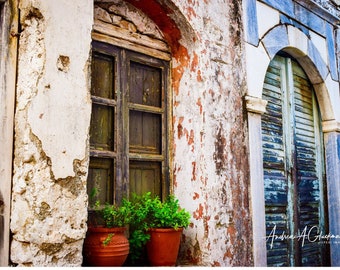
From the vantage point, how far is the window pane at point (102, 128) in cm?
341

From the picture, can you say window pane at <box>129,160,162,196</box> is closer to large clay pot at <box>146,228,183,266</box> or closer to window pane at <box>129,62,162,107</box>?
large clay pot at <box>146,228,183,266</box>

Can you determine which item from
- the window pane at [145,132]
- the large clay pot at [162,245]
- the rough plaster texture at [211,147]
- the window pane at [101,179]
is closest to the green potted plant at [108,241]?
the window pane at [101,179]

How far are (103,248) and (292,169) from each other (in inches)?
113

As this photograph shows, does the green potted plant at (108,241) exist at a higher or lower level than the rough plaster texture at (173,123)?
lower

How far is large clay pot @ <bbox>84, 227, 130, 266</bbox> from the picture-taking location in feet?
9.57

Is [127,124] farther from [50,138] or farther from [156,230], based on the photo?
[50,138]

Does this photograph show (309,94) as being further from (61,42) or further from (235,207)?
(61,42)

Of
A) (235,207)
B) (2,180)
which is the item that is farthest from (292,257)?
(2,180)

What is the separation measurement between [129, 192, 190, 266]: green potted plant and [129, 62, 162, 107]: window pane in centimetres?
86

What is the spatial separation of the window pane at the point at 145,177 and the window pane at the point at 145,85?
540 mm

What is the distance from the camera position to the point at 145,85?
384cm

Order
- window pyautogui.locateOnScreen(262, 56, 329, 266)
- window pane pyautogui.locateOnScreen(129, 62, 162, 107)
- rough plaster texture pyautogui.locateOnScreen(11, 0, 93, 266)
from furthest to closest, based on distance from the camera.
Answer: window pyautogui.locateOnScreen(262, 56, 329, 266), window pane pyautogui.locateOnScreen(129, 62, 162, 107), rough plaster texture pyautogui.locateOnScreen(11, 0, 93, 266)

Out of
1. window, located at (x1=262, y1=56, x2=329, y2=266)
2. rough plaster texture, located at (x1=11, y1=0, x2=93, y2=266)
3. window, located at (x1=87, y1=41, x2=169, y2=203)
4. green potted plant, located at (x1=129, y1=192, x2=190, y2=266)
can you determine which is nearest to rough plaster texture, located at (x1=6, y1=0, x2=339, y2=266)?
rough plaster texture, located at (x1=11, y1=0, x2=93, y2=266)

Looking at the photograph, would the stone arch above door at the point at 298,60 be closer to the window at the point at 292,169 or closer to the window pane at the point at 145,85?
the window at the point at 292,169
